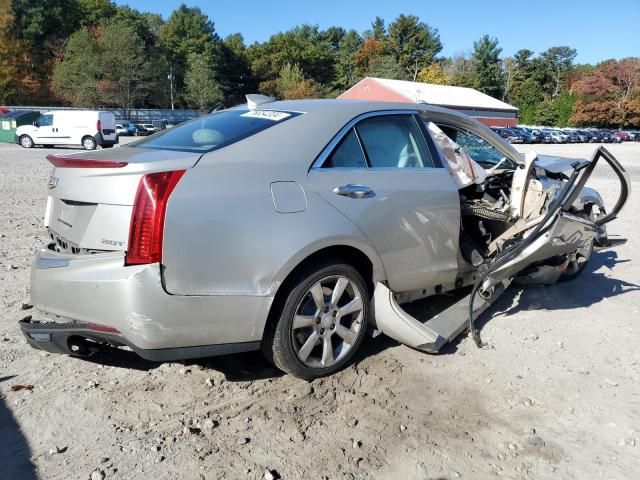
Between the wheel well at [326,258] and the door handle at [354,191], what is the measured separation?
328 mm

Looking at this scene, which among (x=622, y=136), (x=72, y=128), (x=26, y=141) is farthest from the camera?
(x=622, y=136)

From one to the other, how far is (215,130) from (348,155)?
88 centimetres

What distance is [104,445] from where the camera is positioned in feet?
8.87

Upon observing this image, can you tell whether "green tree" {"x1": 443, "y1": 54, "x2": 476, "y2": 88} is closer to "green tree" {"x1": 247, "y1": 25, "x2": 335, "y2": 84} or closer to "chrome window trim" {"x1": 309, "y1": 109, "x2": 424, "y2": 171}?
"green tree" {"x1": 247, "y1": 25, "x2": 335, "y2": 84}

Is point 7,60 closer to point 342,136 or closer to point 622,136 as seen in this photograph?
point 342,136

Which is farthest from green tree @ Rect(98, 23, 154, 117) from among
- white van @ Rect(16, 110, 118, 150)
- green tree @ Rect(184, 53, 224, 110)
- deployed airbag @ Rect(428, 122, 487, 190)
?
deployed airbag @ Rect(428, 122, 487, 190)

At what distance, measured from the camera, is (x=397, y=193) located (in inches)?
140

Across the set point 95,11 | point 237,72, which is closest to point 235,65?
point 237,72

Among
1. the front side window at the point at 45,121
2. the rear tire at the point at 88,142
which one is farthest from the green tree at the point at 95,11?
the rear tire at the point at 88,142

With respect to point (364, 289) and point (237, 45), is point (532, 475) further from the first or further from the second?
point (237, 45)

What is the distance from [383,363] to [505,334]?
1.17 metres

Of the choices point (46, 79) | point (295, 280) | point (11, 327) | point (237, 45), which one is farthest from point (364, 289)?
point (237, 45)

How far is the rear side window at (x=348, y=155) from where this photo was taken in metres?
3.33

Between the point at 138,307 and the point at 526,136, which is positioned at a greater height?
the point at 138,307
